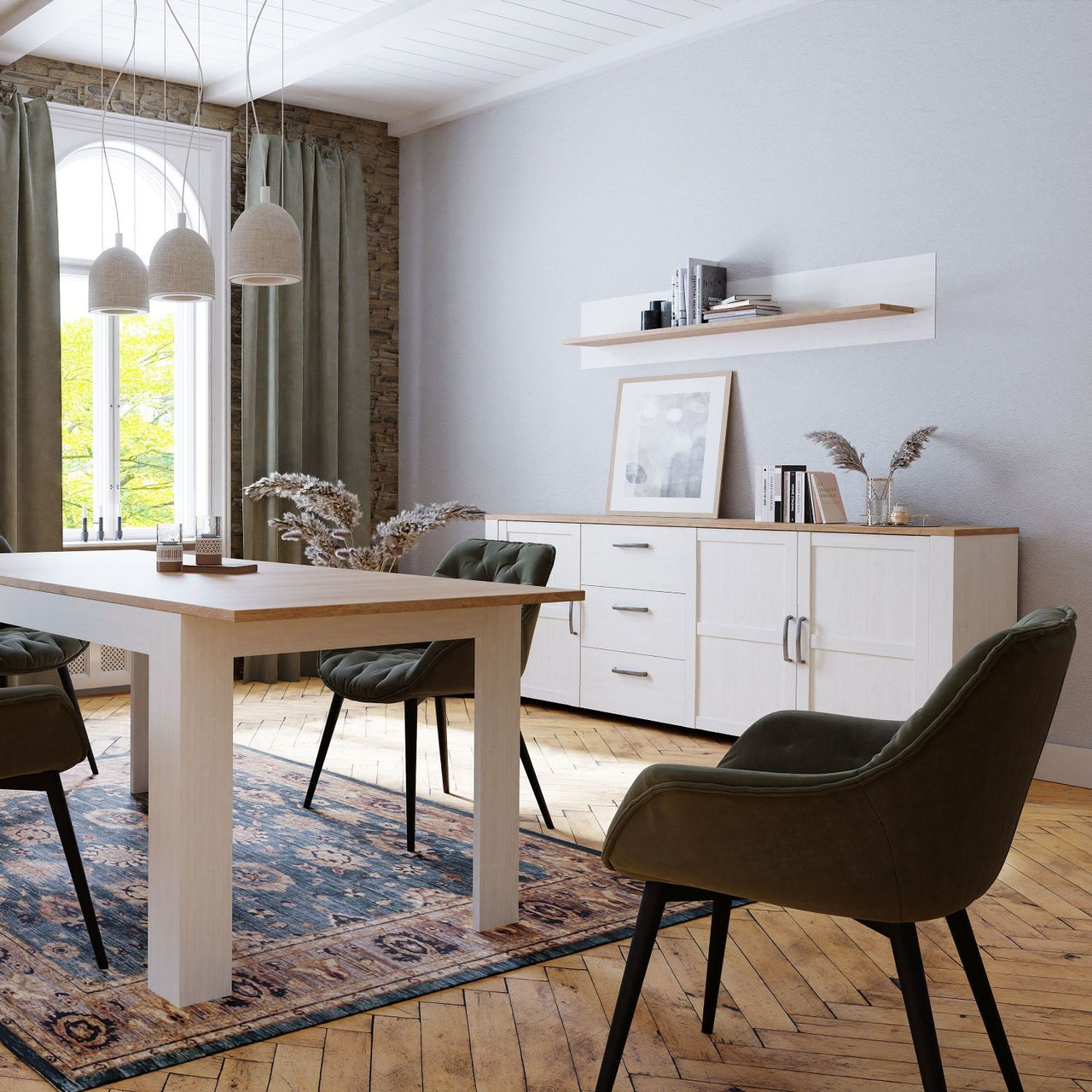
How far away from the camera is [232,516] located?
251 inches

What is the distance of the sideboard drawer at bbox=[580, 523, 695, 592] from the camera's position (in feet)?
16.1

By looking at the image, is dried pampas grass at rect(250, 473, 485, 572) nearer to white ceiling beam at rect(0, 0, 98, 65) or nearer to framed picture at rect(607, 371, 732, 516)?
framed picture at rect(607, 371, 732, 516)

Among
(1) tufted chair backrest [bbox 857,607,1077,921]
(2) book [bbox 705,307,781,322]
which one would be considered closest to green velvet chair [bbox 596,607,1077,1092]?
(1) tufted chair backrest [bbox 857,607,1077,921]

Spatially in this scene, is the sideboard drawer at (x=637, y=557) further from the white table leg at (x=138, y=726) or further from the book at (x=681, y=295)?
the white table leg at (x=138, y=726)

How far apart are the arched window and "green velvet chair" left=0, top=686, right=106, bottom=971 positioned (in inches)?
142

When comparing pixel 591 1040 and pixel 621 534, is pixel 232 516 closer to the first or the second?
pixel 621 534

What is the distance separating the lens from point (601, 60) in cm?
571

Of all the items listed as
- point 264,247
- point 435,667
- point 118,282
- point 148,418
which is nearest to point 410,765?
point 435,667

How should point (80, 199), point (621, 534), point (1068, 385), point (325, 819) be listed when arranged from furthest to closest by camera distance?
point (80, 199) → point (621, 534) → point (1068, 385) → point (325, 819)

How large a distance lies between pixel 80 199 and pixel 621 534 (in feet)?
10.3

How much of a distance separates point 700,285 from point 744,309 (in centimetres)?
28

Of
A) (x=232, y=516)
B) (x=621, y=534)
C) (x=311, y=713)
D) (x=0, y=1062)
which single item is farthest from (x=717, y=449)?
(x=0, y=1062)

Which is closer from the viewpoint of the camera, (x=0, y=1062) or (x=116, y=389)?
(x=0, y=1062)

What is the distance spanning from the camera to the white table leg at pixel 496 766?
2736 millimetres
